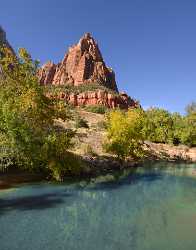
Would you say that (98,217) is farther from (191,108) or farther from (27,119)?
(191,108)

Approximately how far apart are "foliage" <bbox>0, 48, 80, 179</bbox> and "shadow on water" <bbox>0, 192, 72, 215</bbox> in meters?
7.52

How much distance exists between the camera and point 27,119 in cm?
4003

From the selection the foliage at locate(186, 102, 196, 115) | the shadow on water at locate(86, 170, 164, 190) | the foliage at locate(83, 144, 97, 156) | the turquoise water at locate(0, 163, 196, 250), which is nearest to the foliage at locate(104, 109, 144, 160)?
the foliage at locate(83, 144, 97, 156)

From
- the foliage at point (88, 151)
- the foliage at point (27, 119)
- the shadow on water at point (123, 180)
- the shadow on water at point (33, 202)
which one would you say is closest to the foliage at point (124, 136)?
the foliage at point (88, 151)

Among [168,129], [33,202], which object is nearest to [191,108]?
[168,129]

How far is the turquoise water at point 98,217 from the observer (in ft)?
61.9

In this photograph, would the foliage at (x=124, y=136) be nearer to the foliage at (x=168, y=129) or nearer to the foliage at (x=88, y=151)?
the foliage at (x=88, y=151)

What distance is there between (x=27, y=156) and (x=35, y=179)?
3412 mm

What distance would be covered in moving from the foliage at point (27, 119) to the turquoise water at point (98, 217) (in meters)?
3.67

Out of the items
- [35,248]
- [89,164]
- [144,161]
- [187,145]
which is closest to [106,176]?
[89,164]

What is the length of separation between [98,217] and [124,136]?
34.4 m

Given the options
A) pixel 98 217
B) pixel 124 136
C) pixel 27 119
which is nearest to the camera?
pixel 98 217

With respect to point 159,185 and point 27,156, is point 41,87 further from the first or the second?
point 159,185

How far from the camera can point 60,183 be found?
38344mm
